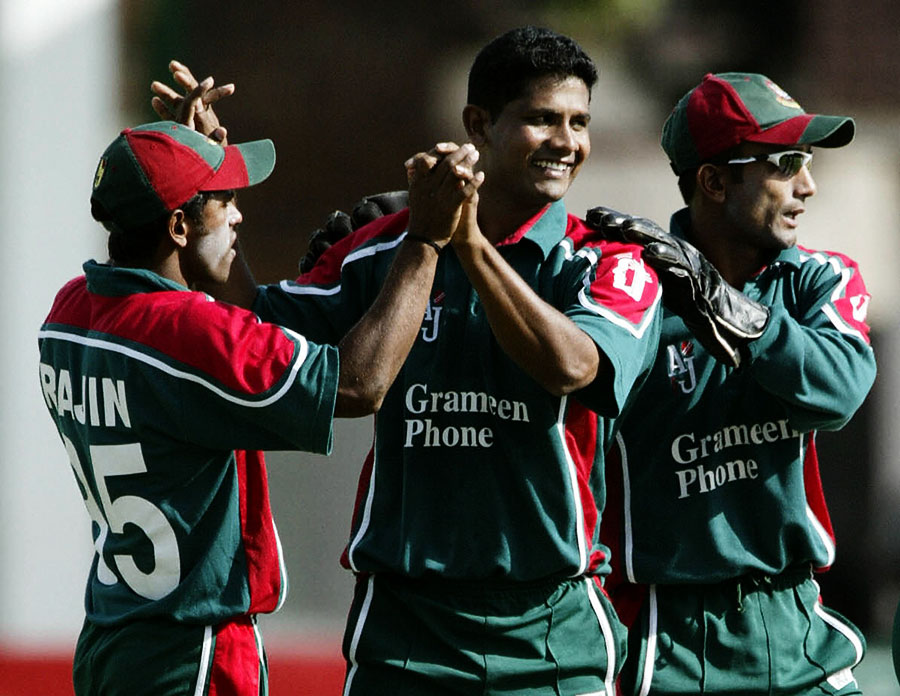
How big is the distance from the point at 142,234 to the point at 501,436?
35.7 inches

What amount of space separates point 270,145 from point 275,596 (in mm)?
1067

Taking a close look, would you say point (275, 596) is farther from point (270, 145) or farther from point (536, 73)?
point (536, 73)

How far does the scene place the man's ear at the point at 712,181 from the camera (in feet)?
13.5

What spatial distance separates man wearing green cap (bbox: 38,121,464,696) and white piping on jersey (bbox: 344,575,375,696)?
185mm

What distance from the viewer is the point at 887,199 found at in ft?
34.2

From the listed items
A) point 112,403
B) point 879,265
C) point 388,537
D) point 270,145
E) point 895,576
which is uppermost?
point 270,145

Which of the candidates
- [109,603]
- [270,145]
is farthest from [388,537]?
[270,145]

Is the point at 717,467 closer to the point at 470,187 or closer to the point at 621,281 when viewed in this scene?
the point at 621,281

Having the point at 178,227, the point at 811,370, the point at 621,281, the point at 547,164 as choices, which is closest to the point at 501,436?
the point at 621,281

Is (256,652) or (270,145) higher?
(270,145)

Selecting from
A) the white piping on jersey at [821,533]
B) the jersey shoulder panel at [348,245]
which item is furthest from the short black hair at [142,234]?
the white piping on jersey at [821,533]

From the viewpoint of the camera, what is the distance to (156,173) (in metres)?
3.59

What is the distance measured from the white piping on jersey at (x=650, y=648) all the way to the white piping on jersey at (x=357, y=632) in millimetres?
706

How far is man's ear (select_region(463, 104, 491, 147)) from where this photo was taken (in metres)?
3.85
